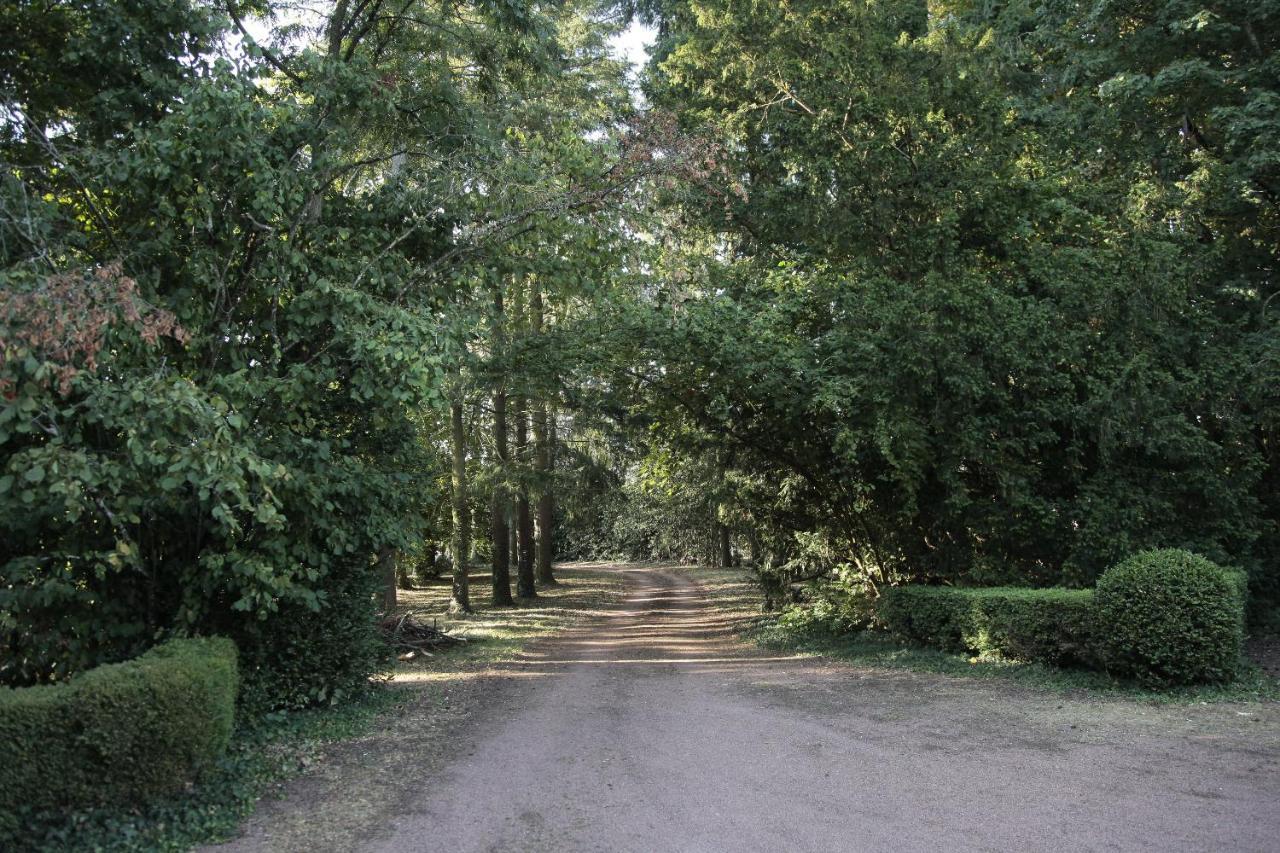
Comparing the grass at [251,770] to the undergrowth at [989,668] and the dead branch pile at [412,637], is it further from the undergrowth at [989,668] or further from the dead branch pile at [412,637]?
the undergrowth at [989,668]

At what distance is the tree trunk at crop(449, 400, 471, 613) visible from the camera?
60.3 feet

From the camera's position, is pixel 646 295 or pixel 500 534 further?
pixel 500 534

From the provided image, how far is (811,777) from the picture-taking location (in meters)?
6.19

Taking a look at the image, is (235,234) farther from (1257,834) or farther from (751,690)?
(1257,834)

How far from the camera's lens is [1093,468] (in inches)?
456

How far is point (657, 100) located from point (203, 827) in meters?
14.4

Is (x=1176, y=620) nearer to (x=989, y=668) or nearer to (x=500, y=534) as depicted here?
(x=989, y=668)

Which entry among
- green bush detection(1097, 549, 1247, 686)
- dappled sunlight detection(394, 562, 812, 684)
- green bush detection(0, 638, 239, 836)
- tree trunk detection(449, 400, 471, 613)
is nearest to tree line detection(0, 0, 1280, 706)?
tree trunk detection(449, 400, 471, 613)

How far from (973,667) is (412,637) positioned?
28.8 ft

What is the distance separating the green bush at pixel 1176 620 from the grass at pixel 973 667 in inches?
8.5

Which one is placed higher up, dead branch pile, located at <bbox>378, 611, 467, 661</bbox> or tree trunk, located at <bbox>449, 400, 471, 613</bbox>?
tree trunk, located at <bbox>449, 400, 471, 613</bbox>

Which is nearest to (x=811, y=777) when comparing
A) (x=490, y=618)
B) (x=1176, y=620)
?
(x=1176, y=620)

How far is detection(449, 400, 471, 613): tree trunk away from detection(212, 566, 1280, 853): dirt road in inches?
358

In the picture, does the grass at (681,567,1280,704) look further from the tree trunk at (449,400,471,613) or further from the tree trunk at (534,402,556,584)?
the tree trunk at (449,400,471,613)
